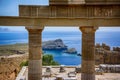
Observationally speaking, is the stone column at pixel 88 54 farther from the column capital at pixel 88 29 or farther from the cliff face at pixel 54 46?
the cliff face at pixel 54 46

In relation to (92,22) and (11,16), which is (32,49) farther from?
(92,22)

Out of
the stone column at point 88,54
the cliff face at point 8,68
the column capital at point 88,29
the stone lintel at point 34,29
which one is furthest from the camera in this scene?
the cliff face at point 8,68

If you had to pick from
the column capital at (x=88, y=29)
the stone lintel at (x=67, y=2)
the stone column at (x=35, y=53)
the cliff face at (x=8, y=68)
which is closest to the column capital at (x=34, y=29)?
the stone column at (x=35, y=53)

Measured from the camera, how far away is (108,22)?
12320mm

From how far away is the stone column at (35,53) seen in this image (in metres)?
12.6

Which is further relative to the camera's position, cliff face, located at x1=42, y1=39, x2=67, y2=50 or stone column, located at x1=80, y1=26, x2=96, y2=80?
cliff face, located at x1=42, y1=39, x2=67, y2=50

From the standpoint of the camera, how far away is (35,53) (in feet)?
41.6

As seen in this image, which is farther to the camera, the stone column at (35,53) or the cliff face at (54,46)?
the cliff face at (54,46)

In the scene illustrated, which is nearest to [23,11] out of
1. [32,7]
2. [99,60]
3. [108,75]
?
[32,7]

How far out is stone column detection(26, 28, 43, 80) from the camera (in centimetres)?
1258

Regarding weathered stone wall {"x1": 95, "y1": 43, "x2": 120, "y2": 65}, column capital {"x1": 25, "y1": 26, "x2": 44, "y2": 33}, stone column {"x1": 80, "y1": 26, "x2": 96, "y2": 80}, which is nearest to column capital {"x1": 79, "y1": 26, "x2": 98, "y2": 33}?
stone column {"x1": 80, "y1": 26, "x2": 96, "y2": 80}

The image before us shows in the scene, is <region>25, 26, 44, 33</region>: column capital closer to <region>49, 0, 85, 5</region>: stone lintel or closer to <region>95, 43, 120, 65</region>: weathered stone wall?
<region>49, 0, 85, 5</region>: stone lintel

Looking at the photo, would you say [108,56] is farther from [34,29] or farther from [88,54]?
[34,29]


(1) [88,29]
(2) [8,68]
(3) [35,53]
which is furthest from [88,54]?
(2) [8,68]
